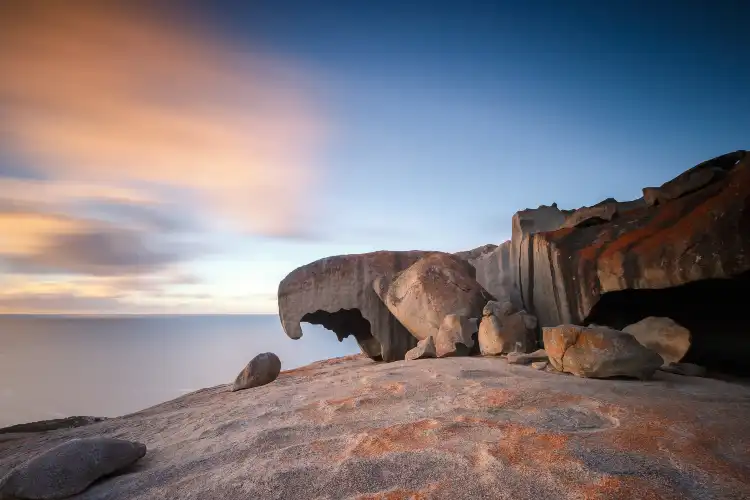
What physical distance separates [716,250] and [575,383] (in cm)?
222

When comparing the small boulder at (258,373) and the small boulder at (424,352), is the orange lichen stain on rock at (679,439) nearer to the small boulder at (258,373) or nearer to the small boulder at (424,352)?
the small boulder at (424,352)

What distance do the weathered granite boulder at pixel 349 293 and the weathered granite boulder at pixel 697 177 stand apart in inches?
162

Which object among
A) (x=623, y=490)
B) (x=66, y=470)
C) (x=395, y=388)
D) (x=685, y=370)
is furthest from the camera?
(x=685, y=370)

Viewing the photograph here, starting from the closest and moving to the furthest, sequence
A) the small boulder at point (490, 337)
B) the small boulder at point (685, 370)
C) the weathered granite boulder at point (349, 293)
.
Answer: the small boulder at point (685, 370)
the small boulder at point (490, 337)
the weathered granite boulder at point (349, 293)

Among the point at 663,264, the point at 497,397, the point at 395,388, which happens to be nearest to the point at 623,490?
the point at 497,397

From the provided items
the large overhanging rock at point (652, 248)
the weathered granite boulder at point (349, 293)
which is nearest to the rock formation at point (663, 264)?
the large overhanging rock at point (652, 248)

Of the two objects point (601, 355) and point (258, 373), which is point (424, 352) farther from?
point (601, 355)

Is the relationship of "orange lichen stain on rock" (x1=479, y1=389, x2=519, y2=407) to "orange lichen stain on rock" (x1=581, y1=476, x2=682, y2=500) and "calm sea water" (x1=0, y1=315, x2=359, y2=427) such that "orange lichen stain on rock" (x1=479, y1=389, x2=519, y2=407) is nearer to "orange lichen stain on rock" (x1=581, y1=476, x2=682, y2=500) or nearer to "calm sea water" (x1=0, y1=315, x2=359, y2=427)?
"orange lichen stain on rock" (x1=581, y1=476, x2=682, y2=500)

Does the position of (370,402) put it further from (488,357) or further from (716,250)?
(716,250)

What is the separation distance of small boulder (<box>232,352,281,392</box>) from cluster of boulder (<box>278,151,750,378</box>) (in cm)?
185

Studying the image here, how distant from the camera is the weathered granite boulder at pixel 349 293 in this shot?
7891mm

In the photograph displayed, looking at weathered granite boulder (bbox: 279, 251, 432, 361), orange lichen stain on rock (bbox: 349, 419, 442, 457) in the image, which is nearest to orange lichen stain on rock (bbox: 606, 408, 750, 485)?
orange lichen stain on rock (bbox: 349, 419, 442, 457)

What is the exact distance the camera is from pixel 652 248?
4.62 metres

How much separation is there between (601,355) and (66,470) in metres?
3.80
